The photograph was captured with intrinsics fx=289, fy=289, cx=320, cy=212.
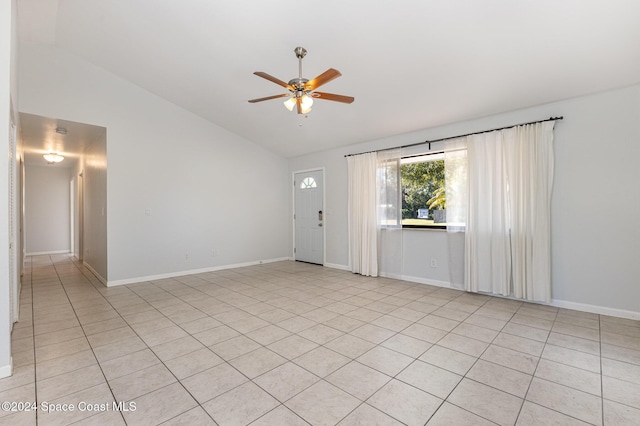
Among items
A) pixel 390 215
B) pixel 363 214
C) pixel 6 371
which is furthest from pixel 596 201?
pixel 6 371

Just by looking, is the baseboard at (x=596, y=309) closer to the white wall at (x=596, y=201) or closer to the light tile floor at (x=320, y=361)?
the white wall at (x=596, y=201)

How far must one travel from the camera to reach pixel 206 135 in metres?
5.84

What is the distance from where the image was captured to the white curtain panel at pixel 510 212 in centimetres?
365

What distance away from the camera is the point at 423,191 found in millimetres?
5023

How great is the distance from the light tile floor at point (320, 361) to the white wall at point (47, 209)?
5789mm

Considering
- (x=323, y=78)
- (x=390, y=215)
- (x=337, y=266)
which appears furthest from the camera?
(x=337, y=266)

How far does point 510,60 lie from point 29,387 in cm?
507

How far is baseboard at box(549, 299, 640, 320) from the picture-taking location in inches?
127

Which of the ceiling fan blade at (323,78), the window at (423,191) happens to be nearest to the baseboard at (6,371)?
the ceiling fan blade at (323,78)

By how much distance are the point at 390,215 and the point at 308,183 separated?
2.37 metres

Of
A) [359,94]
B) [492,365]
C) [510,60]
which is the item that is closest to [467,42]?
[510,60]

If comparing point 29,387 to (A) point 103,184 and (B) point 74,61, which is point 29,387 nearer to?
(A) point 103,184

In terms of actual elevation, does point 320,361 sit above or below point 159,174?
below

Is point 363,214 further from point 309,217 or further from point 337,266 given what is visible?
point 309,217
